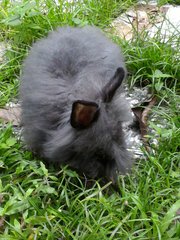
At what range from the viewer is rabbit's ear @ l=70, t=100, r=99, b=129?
285 centimetres

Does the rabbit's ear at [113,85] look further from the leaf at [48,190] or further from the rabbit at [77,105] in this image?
the leaf at [48,190]

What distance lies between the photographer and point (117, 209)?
10.4 feet

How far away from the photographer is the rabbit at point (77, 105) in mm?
3008

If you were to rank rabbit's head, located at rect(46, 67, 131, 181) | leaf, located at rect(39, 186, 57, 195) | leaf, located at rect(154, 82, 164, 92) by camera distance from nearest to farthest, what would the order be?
rabbit's head, located at rect(46, 67, 131, 181)
leaf, located at rect(39, 186, 57, 195)
leaf, located at rect(154, 82, 164, 92)

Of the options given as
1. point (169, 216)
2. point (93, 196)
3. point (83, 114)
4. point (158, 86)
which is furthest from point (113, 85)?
point (158, 86)

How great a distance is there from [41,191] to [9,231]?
1.00 feet

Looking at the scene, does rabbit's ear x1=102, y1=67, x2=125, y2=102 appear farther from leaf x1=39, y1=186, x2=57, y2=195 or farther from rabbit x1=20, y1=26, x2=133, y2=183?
leaf x1=39, y1=186, x2=57, y2=195

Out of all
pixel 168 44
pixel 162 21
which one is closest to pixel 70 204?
pixel 168 44

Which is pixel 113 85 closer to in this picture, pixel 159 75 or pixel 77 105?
pixel 77 105

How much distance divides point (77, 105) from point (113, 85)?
0.28 meters

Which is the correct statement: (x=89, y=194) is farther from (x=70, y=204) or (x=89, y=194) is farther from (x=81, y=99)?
(x=81, y=99)

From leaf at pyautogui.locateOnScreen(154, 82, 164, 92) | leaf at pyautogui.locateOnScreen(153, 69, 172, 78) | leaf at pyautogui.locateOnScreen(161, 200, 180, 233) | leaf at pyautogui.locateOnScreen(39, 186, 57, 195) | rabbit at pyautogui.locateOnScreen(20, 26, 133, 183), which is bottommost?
leaf at pyautogui.locateOnScreen(161, 200, 180, 233)

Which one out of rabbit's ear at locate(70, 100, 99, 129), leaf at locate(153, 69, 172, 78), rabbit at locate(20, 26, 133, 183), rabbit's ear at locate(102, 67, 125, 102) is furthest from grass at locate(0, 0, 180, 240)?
rabbit's ear at locate(102, 67, 125, 102)

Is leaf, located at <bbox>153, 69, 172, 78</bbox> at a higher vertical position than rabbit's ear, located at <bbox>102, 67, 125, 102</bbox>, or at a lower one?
lower
